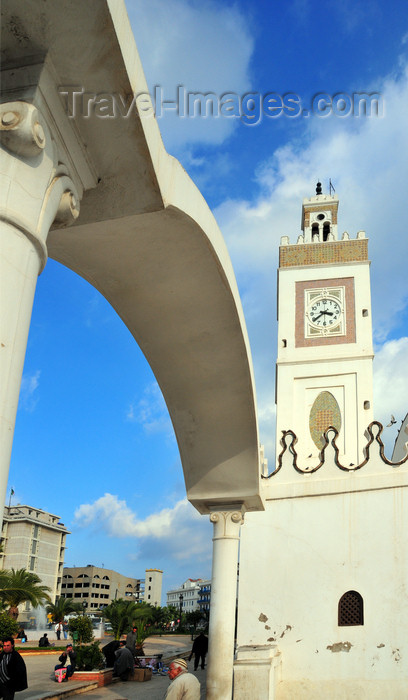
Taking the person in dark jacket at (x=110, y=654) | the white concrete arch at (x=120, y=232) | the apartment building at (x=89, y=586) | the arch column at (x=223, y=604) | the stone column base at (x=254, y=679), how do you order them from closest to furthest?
1. the white concrete arch at (x=120, y=232)
2. the arch column at (x=223, y=604)
3. the stone column base at (x=254, y=679)
4. the person in dark jacket at (x=110, y=654)
5. the apartment building at (x=89, y=586)

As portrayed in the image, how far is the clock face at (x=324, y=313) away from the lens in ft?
72.0

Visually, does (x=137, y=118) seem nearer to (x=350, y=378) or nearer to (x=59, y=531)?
(x=350, y=378)

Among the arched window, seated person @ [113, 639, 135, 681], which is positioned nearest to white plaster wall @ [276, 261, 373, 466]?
the arched window

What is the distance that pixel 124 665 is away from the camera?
38.5 ft

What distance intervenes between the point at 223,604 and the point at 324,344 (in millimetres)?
15089

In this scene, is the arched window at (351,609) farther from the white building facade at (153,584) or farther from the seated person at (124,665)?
the white building facade at (153,584)

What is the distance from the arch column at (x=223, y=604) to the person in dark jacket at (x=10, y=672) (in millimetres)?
2394

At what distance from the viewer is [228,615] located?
7523mm

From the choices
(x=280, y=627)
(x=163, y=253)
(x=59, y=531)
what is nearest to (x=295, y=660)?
(x=280, y=627)

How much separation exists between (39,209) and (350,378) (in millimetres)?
19039

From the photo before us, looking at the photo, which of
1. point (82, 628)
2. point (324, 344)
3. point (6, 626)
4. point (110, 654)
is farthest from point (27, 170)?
point (324, 344)

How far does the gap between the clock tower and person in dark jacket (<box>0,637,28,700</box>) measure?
14132 mm

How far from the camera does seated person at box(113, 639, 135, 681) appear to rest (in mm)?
11734

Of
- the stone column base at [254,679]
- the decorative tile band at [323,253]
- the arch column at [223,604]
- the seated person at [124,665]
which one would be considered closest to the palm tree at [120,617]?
the seated person at [124,665]
